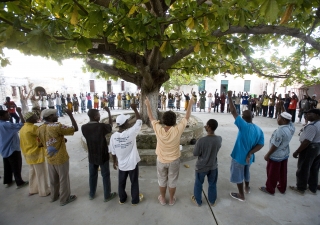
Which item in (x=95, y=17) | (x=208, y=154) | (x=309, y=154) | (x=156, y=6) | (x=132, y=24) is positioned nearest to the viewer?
(x=95, y=17)

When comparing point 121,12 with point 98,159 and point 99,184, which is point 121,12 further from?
point 99,184

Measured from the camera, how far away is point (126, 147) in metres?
2.64

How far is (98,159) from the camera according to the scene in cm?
280

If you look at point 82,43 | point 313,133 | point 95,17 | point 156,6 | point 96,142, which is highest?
point 156,6

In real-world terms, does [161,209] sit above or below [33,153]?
below

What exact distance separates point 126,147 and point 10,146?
2.37 metres

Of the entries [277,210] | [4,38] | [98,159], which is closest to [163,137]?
[98,159]

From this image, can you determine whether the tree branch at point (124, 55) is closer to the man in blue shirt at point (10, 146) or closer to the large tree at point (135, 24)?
the large tree at point (135, 24)

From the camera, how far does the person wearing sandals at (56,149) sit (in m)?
2.69

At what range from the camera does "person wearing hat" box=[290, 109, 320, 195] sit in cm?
293

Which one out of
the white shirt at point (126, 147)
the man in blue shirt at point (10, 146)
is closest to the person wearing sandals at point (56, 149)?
the white shirt at point (126, 147)

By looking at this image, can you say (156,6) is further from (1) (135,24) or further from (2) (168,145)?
(2) (168,145)

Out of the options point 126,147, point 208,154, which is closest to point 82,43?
point 126,147

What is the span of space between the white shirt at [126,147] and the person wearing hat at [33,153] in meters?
1.36
